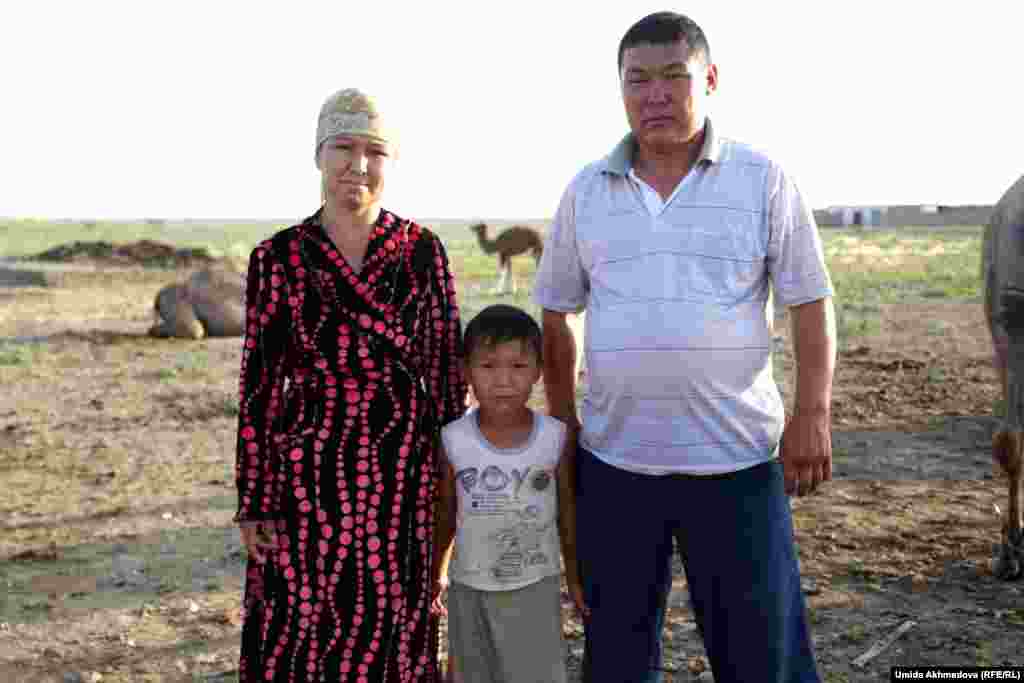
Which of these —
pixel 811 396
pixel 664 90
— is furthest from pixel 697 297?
pixel 664 90

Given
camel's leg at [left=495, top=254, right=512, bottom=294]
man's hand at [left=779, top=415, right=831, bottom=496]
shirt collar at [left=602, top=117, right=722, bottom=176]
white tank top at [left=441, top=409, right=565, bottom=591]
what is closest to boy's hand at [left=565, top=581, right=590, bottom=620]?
white tank top at [left=441, top=409, right=565, bottom=591]

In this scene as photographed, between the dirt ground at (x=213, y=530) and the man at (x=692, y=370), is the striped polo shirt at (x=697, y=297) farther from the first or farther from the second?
the dirt ground at (x=213, y=530)

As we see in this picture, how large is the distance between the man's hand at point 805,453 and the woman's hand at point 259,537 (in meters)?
1.34

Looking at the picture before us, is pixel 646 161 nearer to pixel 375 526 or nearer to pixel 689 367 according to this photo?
pixel 689 367

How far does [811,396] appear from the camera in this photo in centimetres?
258

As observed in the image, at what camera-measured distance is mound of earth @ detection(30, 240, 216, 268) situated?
25.2 m

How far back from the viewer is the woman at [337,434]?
2.63 metres

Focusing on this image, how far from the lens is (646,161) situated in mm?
2635

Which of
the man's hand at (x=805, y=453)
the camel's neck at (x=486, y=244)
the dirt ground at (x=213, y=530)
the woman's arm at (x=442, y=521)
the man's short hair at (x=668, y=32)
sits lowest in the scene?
the dirt ground at (x=213, y=530)

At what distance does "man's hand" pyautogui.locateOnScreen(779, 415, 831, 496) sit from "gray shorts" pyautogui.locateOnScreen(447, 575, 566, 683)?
72 centimetres

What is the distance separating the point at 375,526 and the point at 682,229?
42.7 inches

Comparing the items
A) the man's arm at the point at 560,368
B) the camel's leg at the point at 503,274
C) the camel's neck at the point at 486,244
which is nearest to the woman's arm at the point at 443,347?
the man's arm at the point at 560,368

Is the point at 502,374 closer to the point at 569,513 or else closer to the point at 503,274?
the point at 569,513

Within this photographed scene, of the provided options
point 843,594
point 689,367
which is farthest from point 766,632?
point 843,594
